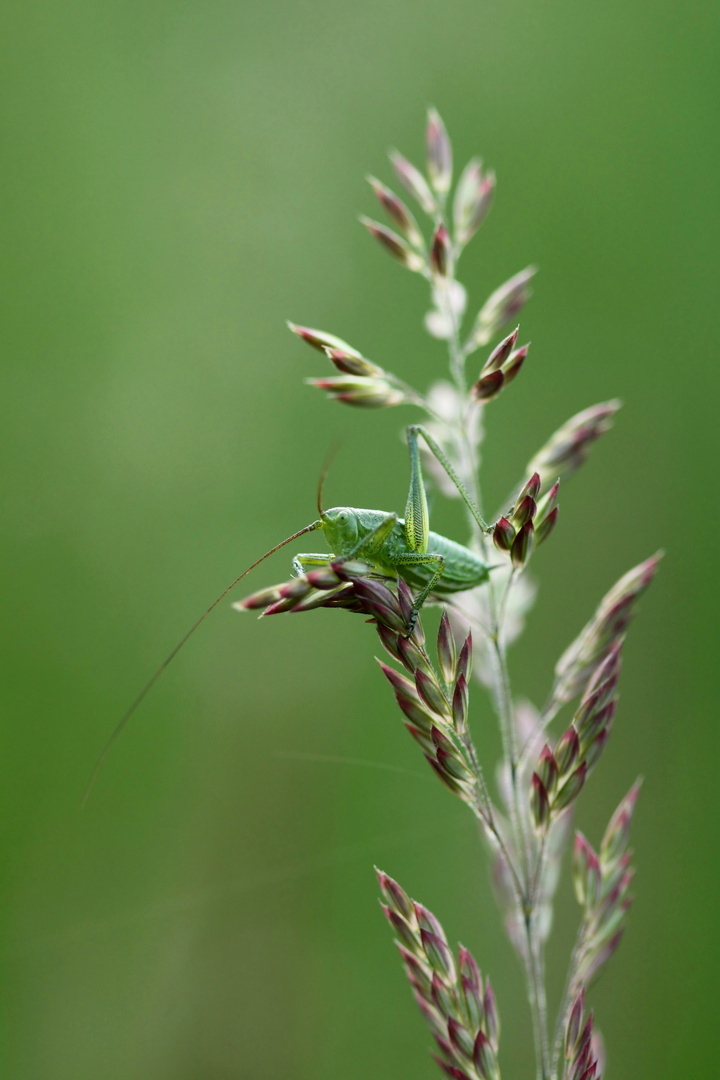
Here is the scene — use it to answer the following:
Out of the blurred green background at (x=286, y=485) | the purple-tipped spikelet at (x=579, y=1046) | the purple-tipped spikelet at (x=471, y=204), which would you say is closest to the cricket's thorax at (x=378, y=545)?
the purple-tipped spikelet at (x=471, y=204)

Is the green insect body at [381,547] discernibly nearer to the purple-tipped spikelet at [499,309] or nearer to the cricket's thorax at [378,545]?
the cricket's thorax at [378,545]

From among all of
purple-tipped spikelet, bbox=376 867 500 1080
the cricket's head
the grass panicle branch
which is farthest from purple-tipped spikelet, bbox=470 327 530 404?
purple-tipped spikelet, bbox=376 867 500 1080

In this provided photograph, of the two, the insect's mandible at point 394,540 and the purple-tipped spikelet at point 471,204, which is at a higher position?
the purple-tipped spikelet at point 471,204

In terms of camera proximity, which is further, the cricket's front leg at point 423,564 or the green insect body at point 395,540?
the green insect body at point 395,540

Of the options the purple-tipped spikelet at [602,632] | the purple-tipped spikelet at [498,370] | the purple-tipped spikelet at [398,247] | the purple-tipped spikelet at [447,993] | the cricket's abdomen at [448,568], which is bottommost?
the purple-tipped spikelet at [447,993]

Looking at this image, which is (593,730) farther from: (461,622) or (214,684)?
(214,684)

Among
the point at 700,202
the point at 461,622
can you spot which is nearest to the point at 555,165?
the point at 700,202

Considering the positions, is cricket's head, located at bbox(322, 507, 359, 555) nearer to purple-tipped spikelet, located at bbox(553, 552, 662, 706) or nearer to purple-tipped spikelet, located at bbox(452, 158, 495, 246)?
purple-tipped spikelet, located at bbox(553, 552, 662, 706)
